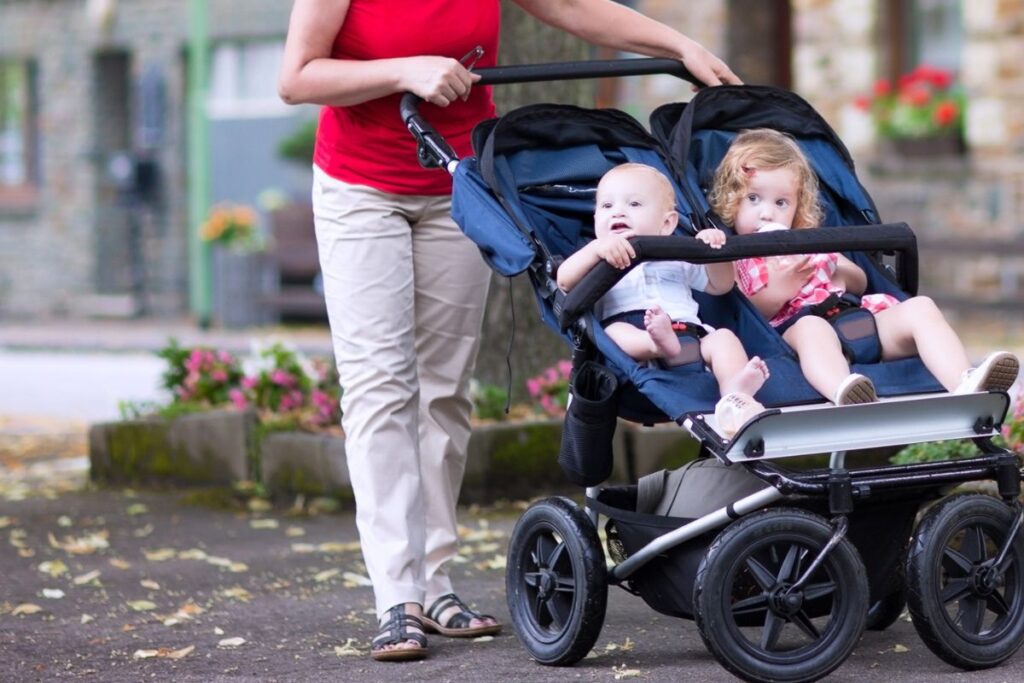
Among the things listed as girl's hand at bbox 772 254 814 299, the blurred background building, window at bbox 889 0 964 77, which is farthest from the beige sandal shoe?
window at bbox 889 0 964 77

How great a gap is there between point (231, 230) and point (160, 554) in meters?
13.3

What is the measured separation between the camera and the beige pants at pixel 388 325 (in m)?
5.11

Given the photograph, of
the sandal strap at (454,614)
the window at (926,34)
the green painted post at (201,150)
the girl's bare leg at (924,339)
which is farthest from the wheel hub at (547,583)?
the green painted post at (201,150)

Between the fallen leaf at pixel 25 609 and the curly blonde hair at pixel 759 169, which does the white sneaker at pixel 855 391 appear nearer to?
the curly blonde hair at pixel 759 169

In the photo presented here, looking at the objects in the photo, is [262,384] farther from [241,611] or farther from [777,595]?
[777,595]

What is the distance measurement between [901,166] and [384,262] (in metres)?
12.3

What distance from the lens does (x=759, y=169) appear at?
16.5 ft

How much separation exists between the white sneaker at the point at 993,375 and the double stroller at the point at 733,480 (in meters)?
0.03

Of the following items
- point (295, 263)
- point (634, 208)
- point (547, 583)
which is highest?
point (295, 263)

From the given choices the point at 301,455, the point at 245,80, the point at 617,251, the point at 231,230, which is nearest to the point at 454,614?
the point at 617,251

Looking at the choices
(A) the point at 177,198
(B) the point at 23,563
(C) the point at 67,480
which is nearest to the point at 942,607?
(B) the point at 23,563

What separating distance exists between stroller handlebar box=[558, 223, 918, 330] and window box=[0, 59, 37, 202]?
21.0m

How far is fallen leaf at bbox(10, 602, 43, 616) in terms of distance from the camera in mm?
5734

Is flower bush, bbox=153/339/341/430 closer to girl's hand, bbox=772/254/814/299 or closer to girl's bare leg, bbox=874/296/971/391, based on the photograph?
girl's hand, bbox=772/254/814/299
